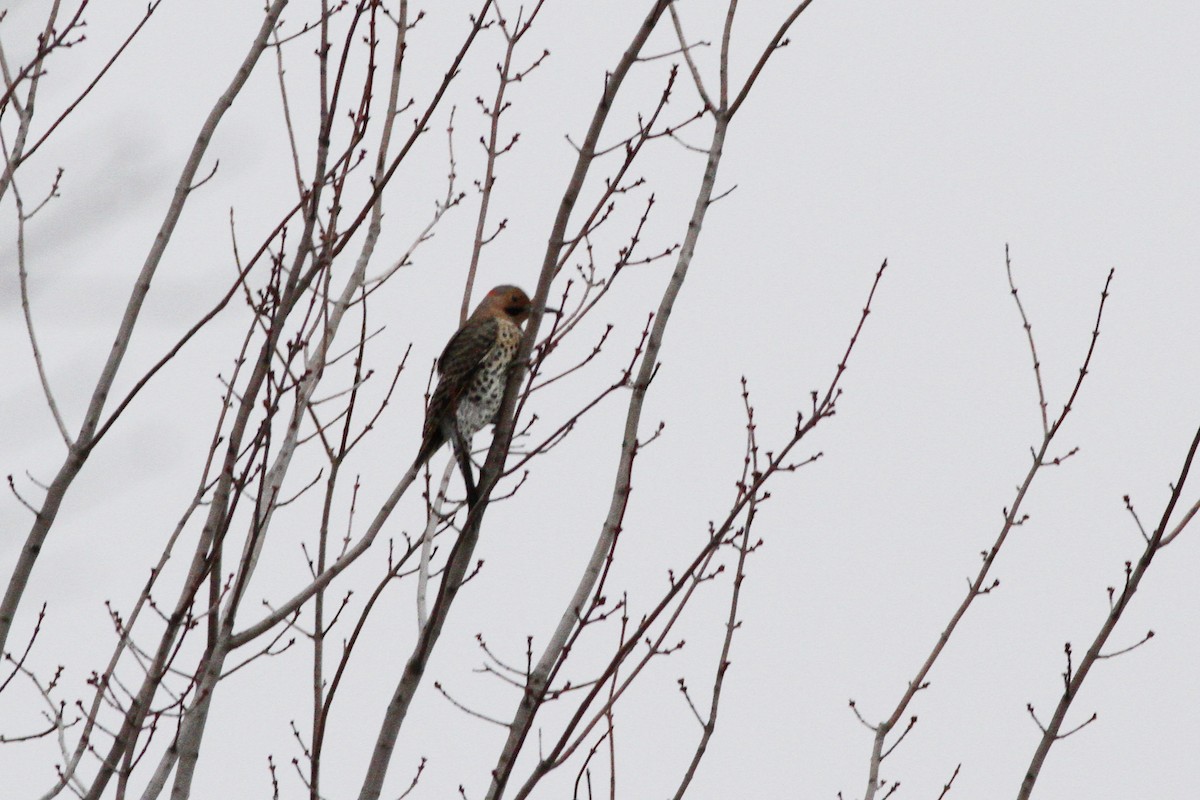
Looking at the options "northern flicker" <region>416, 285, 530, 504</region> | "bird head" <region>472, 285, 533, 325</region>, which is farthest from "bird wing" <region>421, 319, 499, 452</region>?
"bird head" <region>472, 285, 533, 325</region>

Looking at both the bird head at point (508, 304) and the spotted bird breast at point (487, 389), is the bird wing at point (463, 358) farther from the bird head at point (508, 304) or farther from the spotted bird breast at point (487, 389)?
the bird head at point (508, 304)

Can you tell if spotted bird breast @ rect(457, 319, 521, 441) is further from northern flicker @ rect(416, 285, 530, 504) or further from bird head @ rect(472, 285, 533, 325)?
bird head @ rect(472, 285, 533, 325)

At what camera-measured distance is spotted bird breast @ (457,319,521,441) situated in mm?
5359

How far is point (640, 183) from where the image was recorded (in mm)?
3994

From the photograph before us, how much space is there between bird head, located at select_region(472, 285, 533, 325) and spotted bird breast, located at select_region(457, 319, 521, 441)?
26 cm

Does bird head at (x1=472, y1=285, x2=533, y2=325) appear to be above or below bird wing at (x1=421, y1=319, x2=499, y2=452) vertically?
above

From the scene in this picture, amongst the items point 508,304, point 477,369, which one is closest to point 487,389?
point 477,369

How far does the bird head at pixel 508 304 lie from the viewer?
5984mm

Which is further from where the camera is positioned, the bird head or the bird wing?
the bird head

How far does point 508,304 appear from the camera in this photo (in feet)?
19.8

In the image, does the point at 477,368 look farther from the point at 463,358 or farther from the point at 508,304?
the point at 508,304

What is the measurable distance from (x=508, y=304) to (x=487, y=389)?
682 millimetres

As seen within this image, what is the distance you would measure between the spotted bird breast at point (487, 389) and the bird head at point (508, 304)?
26 cm

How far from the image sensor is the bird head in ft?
19.6
